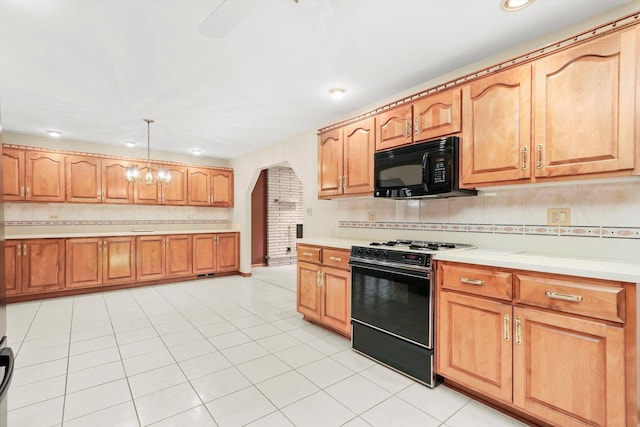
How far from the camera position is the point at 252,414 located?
1.95 metres

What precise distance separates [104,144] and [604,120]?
6.42 meters

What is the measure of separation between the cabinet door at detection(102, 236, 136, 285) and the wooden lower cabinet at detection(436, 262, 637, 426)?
4993 mm

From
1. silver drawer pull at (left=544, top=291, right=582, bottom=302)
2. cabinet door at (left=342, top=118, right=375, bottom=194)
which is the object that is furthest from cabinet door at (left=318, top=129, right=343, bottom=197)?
silver drawer pull at (left=544, top=291, right=582, bottom=302)

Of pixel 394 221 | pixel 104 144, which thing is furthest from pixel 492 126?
pixel 104 144

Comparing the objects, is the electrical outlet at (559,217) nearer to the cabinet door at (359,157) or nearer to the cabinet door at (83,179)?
the cabinet door at (359,157)

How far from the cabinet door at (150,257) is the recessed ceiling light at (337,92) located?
4057mm

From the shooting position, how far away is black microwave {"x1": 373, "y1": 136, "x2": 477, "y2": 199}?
2365 millimetres

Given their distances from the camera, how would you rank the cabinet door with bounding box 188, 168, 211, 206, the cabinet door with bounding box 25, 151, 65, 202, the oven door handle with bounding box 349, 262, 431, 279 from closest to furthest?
the oven door handle with bounding box 349, 262, 431, 279
the cabinet door with bounding box 25, 151, 65, 202
the cabinet door with bounding box 188, 168, 211, 206

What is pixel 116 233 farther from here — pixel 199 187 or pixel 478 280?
pixel 478 280

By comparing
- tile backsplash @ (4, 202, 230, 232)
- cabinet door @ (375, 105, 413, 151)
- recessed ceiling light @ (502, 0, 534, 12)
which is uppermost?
recessed ceiling light @ (502, 0, 534, 12)

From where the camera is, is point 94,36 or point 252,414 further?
point 94,36

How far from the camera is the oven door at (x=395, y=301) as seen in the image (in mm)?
2250

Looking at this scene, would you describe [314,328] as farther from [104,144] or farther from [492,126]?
[104,144]

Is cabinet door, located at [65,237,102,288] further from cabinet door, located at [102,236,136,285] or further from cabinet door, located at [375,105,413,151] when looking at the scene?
cabinet door, located at [375,105,413,151]
